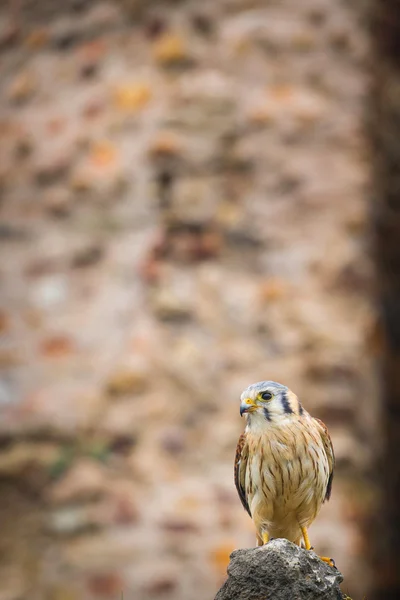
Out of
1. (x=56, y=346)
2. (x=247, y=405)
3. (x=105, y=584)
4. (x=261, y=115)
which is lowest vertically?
(x=247, y=405)

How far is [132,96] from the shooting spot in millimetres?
5176

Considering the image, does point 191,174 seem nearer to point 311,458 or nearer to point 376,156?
point 376,156

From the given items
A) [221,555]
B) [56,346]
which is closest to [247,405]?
[221,555]

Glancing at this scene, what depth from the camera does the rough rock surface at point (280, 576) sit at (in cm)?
214

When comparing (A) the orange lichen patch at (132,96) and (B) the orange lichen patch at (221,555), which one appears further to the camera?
(A) the orange lichen patch at (132,96)

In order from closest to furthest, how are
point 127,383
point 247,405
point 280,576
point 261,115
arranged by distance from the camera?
point 280,576
point 247,405
point 127,383
point 261,115

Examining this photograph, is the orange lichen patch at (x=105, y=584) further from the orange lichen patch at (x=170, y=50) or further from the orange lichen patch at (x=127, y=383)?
the orange lichen patch at (x=170, y=50)

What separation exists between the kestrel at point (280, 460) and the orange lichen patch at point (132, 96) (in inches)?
112

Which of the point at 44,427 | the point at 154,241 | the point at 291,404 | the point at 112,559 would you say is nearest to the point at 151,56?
the point at 154,241

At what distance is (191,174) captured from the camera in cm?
499

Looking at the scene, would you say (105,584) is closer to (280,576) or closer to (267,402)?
(267,402)

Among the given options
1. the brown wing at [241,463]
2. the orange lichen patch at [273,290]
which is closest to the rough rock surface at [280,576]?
the brown wing at [241,463]

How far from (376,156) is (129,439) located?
7.01ft

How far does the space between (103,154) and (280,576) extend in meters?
3.38
